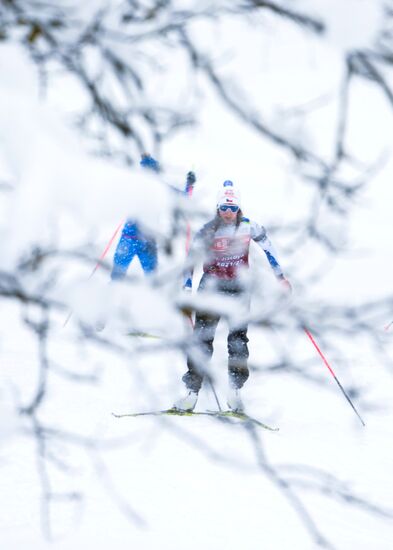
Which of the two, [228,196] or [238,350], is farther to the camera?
[238,350]

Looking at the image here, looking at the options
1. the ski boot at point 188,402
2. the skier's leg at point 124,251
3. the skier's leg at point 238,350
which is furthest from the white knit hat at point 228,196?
the skier's leg at point 124,251

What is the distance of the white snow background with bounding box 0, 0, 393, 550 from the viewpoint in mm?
1482

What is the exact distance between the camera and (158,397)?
3.06 metres

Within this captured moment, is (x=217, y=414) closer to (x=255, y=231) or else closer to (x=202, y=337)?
(x=202, y=337)

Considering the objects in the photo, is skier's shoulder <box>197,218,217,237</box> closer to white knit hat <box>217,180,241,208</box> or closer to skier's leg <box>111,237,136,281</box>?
white knit hat <box>217,180,241,208</box>

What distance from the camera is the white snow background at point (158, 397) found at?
1.48 meters

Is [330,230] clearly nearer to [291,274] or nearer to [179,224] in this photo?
[291,274]

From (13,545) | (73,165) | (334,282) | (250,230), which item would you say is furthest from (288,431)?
(73,165)

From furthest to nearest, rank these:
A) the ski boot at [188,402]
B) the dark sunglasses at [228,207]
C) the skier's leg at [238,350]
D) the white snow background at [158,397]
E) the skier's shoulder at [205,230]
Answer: the ski boot at [188,402] → the skier's leg at [238,350] → the dark sunglasses at [228,207] → the skier's shoulder at [205,230] → the white snow background at [158,397]

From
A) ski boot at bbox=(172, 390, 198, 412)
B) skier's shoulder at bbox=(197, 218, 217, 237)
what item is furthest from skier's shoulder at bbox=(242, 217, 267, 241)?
skier's shoulder at bbox=(197, 218, 217, 237)

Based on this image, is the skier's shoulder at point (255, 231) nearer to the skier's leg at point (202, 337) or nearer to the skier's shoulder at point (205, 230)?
the skier's leg at point (202, 337)

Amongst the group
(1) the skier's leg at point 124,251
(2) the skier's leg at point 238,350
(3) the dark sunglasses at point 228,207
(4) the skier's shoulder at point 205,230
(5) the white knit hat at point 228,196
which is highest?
(1) the skier's leg at point 124,251

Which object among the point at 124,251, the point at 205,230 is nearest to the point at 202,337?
the point at 205,230

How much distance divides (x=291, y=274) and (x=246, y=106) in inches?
19.8
